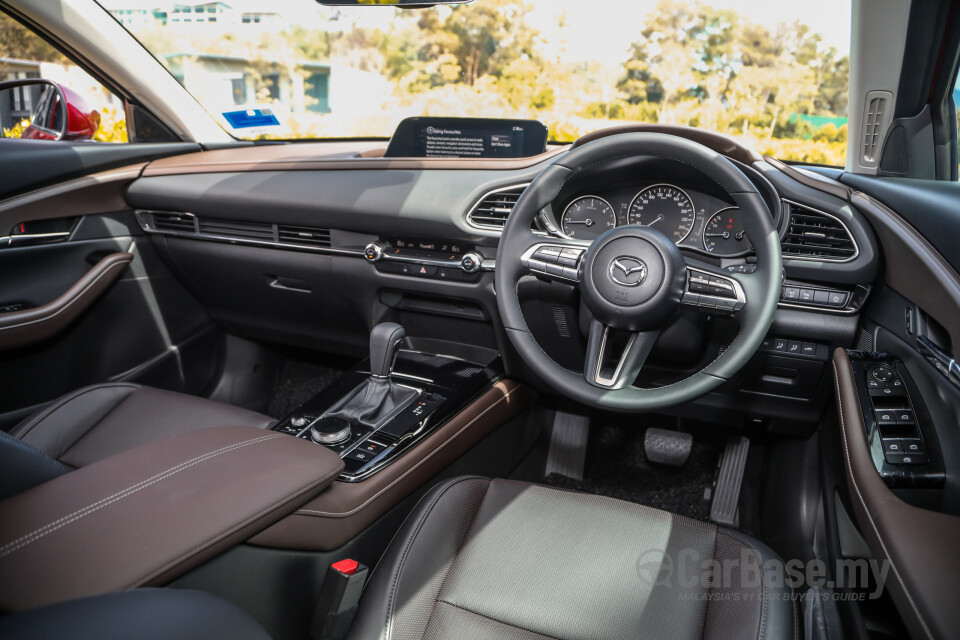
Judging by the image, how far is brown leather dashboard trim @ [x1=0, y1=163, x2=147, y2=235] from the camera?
2201 mm

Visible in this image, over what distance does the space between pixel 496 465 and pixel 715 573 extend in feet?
3.10

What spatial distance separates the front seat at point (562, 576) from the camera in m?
1.12

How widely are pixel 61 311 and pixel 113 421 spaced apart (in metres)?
0.62

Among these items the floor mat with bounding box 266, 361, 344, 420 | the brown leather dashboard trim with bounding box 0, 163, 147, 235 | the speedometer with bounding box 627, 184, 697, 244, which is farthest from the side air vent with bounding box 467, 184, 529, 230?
the brown leather dashboard trim with bounding box 0, 163, 147, 235

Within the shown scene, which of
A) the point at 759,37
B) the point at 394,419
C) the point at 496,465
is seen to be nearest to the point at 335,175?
the point at 394,419

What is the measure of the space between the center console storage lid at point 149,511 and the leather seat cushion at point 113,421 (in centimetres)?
63

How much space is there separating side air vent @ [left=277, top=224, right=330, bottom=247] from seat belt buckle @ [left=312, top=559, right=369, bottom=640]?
1.22m

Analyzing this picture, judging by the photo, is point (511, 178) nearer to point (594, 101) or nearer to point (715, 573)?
point (715, 573)

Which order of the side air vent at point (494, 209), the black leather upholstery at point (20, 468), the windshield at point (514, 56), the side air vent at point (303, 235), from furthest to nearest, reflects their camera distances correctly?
the windshield at point (514, 56) < the side air vent at point (303, 235) < the side air vent at point (494, 209) < the black leather upholstery at point (20, 468)

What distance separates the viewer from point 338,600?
4.10 ft

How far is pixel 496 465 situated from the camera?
6.95 ft

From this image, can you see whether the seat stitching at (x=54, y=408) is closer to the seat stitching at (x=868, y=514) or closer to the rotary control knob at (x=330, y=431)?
the rotary control knob at (x=330, y=431)

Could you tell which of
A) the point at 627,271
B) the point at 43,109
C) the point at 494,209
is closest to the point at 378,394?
the point at 494,209

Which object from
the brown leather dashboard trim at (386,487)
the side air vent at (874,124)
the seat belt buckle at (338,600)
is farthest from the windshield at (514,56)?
the seat belt buckle at (338,600)
